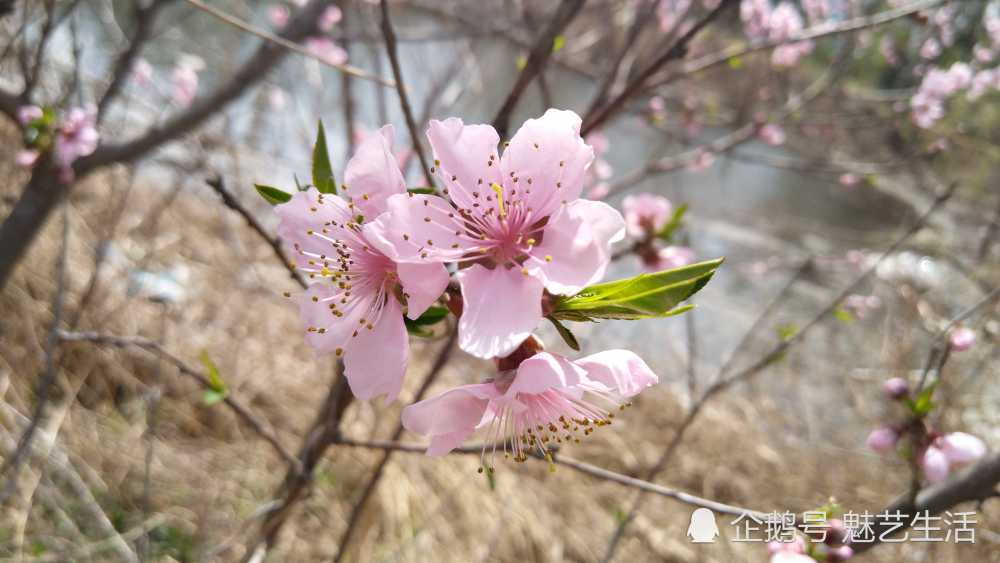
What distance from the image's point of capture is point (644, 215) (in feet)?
5.11

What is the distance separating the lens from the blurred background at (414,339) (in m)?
1.65

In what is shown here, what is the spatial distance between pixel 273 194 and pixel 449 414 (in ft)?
1.01

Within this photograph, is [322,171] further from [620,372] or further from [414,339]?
[414,339]

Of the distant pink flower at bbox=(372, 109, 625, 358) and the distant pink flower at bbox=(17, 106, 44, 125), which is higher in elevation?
the distant pink flower at bbox=(17, 106, 44, 125)

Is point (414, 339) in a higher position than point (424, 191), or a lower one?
higher

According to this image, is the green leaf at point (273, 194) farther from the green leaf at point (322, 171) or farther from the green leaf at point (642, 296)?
the green leaf at point (642, 296)

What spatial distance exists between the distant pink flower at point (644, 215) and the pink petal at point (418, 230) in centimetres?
96

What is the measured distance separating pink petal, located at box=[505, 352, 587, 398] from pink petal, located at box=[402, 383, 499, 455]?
4 cm

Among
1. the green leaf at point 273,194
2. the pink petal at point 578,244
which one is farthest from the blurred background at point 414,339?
the pink petal at point 578,244

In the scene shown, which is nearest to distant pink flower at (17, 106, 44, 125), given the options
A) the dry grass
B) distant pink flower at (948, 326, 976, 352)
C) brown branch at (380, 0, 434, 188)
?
the dry grass

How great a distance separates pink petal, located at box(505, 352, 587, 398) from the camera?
55 cm

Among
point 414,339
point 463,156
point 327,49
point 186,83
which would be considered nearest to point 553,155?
point 463,156

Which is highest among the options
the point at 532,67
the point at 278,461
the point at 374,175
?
the point at 532,67

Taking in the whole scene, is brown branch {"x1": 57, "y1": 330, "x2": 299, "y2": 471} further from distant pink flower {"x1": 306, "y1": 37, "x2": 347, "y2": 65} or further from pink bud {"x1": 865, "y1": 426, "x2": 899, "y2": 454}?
distant pink flower {"x1": 306, "y1": 37, "x2": 347, "y2": 65}
